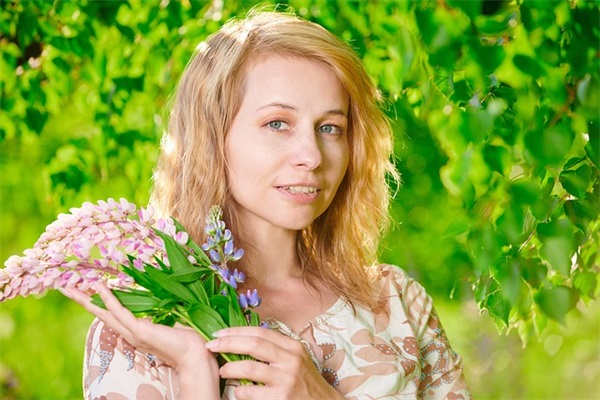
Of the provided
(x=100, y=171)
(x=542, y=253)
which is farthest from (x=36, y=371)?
(x=542, y=253)

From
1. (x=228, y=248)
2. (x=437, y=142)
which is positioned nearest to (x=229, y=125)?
(x=228, y=248)

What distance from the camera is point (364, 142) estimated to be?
2.21 metres

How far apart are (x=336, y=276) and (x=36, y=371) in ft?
17.1

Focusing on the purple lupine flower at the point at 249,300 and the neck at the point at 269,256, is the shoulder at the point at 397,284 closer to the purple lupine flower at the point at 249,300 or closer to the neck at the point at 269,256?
the neck at the point at 269,256

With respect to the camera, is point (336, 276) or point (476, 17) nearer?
point (476, 17)

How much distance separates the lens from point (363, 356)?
1981 millimetres

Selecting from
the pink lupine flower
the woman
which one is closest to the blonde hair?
the woman

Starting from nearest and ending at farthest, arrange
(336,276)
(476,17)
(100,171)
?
(476,17) → (336,276) → (100,171)

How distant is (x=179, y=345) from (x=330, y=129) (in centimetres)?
60

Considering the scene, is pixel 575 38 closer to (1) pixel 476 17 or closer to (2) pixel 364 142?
(1) pixel 476 17

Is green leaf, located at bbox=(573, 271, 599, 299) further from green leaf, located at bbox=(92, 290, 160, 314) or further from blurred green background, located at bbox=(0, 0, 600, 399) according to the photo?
green leaf, located at bbox=(92, 290, 160, 314)

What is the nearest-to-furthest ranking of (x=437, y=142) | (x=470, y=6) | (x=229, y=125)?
(x=470, y=6) < (x=229, y=125) < (x=437, y=142)

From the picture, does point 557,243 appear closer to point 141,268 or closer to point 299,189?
point 299,189

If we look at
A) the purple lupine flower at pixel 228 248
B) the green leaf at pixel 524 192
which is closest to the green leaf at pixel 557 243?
the green leaf at pixel 524 192
